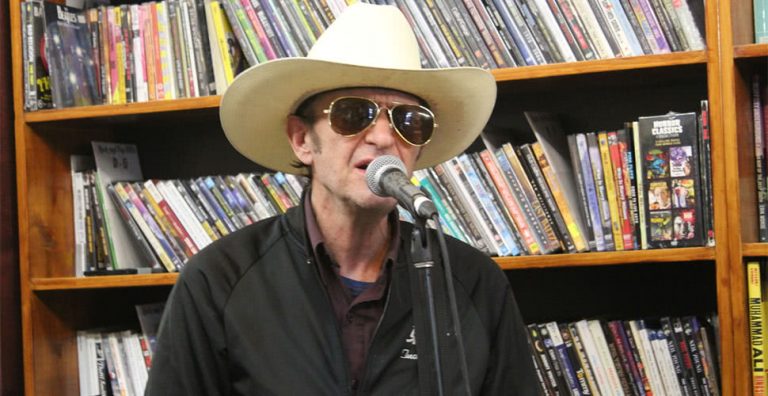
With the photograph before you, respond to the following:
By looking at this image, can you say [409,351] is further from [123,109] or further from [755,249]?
[123,109]

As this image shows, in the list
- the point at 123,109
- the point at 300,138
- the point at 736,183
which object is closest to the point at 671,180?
the point at 736,183

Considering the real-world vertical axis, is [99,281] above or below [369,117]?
below

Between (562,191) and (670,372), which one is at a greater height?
(562,191)

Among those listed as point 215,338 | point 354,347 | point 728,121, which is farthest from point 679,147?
point 215,338

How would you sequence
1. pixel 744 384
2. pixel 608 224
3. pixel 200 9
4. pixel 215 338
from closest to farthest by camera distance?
pixel 215 338 → pixel 744 384 → pixel 608 224 → pixel 200 9

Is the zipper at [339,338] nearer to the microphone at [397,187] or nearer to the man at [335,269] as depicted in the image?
the man at [335,269]

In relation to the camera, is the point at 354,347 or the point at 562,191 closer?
the point at 354,347

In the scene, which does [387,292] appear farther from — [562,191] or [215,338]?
[562,191]

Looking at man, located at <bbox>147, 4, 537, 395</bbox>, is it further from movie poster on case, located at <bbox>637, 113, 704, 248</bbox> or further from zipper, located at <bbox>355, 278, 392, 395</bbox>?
movie poster on case, located at <bbox>637, 113, 704, 248</bbox>

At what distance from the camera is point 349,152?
62.9 inches

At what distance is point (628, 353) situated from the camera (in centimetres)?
203

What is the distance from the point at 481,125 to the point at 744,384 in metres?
0.69

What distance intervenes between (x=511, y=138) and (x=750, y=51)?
0.52 m

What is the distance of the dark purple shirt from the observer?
1.63 meters
